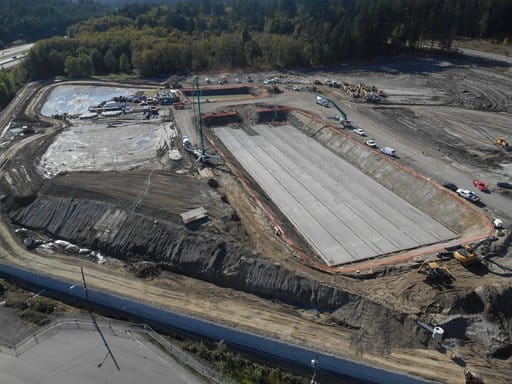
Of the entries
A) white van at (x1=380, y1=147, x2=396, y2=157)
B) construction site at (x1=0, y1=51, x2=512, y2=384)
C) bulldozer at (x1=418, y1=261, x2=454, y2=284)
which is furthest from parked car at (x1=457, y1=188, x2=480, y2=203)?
bulldozer at (x1=418, y1=261, x2=454, y2=284)

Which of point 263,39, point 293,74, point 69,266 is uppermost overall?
point 263,39

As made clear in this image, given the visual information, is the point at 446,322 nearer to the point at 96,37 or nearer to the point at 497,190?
the point at 497,190

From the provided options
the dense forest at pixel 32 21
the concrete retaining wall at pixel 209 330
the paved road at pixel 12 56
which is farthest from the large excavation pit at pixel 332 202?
the dense forest at pixel 32 21

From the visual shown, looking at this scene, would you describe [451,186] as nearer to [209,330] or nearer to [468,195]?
[468,195]

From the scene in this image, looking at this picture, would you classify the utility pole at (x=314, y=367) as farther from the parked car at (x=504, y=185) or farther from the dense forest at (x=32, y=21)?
the dense forest at (x=32, y=21)

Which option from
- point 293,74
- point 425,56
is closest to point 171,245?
point 293,74

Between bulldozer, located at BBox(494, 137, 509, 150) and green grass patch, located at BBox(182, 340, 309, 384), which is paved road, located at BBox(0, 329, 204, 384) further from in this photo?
bulldozer, located at BBox(494, 137, 509, 150)
